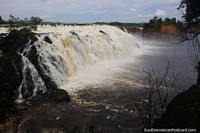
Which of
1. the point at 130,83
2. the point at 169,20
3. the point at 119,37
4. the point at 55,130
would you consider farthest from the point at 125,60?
the point at 169,20

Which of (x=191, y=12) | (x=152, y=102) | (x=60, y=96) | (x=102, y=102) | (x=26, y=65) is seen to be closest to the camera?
(x=191, y=12)

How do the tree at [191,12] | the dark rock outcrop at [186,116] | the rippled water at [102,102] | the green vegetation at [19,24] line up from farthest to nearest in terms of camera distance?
the green vegetation at [19,24]
the rippled water at [102,102]
the tree at [191,12]
the dark rock outcrop at [186,116]

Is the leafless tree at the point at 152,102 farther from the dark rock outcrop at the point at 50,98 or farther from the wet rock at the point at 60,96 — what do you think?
the dark rock outcrop at the point at 50,98

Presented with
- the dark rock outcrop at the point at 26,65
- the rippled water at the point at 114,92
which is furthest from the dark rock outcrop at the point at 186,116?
the dark rock outcrop at the point at 26,65

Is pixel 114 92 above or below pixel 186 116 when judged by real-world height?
below

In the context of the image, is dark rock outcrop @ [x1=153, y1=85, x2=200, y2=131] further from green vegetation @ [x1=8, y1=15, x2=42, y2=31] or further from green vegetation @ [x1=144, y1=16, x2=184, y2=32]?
green vegetation @ [x1=144, y1=16, x2=184, y2=32]

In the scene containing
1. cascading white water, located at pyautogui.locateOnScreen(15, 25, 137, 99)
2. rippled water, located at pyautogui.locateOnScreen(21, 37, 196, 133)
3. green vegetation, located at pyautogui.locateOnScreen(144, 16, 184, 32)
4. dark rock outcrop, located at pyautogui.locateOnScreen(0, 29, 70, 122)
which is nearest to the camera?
rippled water, located at pyautogui.locateOnScreen(21, 37, 196, 133)

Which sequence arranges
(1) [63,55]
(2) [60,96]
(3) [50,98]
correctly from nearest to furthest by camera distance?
(2) [60,96]
(3) [50,98]
(1) [63,55]

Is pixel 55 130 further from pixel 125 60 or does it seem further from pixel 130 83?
pixel 125 60

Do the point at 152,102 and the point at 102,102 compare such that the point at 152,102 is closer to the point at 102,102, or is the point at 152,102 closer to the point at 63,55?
the point at 102,102

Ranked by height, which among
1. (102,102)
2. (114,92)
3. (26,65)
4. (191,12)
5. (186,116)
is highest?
(191,12)

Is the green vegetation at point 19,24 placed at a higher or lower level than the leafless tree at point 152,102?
higher

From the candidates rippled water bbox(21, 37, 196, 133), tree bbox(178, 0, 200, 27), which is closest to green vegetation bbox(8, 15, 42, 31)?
rippled water bbox(21, 37, 196, 133)

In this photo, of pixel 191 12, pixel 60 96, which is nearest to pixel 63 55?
pixel 60 96
